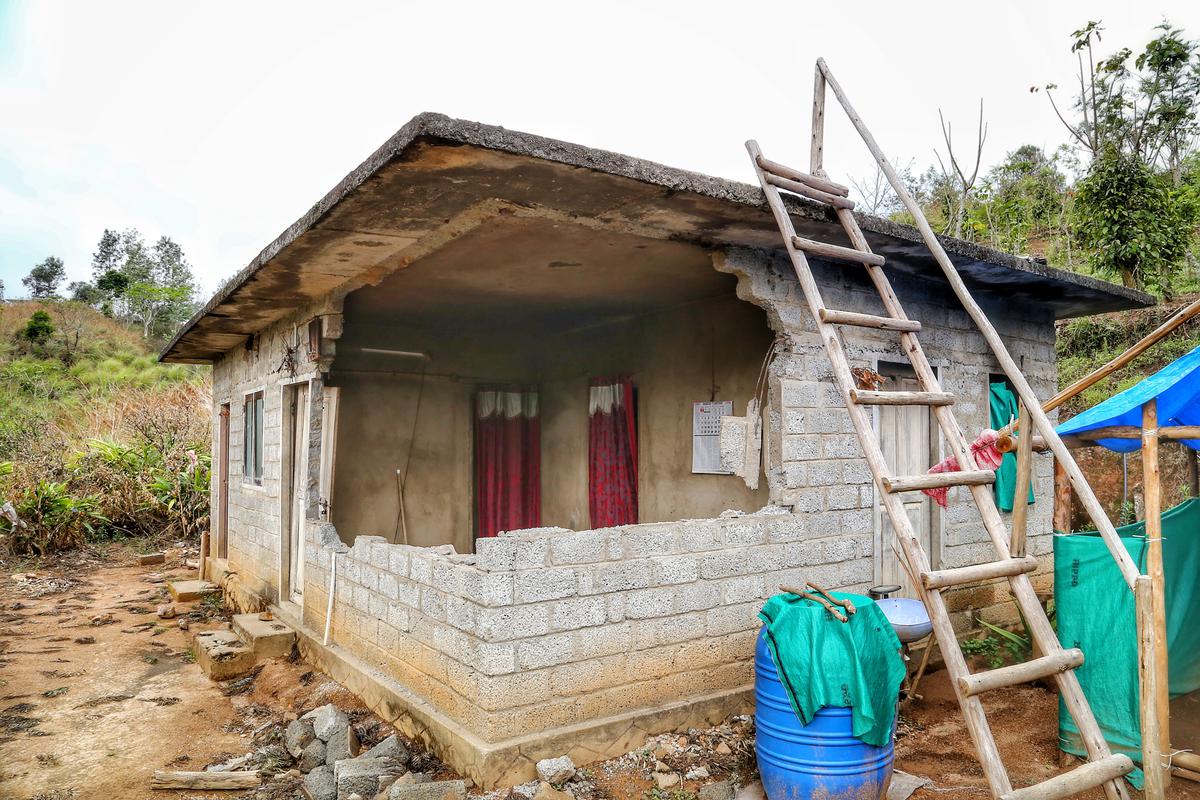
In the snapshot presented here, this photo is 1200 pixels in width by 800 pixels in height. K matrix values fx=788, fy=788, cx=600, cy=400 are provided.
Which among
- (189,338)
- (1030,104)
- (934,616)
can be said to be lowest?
(934,616)

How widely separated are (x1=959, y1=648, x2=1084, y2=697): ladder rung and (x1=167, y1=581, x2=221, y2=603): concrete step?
27.2 feet

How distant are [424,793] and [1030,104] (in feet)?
86.6

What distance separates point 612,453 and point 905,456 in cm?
322

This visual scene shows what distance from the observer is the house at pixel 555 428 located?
3939mm

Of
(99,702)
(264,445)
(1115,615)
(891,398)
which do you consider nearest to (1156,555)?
(1115,615)

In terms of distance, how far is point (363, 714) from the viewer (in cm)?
491

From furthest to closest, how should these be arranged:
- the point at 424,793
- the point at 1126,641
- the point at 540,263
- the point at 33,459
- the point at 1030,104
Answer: the point at 1030,104
the point at 33,459
the point at 540,263
the point at 1126,641
the point at 424,793

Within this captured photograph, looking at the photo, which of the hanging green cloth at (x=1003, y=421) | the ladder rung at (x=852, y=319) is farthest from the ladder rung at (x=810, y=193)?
the hanging green cloth at (x=1003, y=421)

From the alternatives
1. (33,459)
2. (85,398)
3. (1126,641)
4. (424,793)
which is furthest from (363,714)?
(85,398)

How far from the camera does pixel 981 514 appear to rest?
11.5 ft

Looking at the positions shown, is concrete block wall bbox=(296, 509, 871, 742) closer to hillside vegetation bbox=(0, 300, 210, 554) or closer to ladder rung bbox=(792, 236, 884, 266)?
ladder rung bbox=(792, 236, 884, 266)

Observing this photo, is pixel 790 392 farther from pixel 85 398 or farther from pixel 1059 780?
pixel 85 398

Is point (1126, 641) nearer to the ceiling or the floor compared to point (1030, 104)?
nearer to the floor

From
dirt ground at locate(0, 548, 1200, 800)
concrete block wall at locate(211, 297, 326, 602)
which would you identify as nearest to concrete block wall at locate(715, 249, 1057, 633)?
dirt ground at locate(0, 548, 1200, 800)
